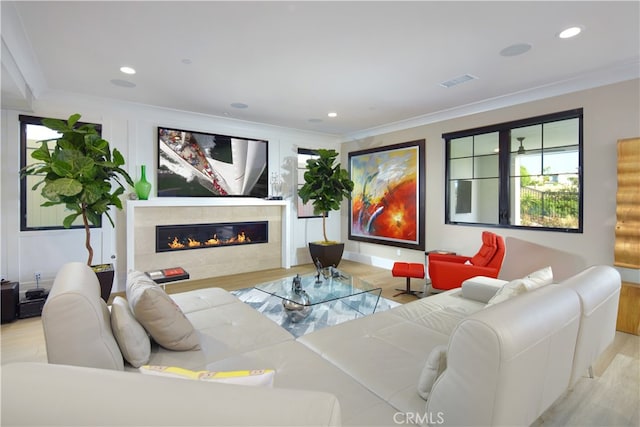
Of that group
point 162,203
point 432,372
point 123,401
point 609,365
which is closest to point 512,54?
point 609,365

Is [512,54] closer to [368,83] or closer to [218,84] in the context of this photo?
[368,83]

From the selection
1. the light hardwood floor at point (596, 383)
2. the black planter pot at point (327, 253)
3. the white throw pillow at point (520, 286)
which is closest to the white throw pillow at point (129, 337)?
the light hardwood floor at point (596, 383)

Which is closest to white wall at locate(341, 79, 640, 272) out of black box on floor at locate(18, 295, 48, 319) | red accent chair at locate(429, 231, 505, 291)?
red accent chair at locate(429, 231, 505, 291)

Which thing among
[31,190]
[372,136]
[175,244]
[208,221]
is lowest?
[175,244]

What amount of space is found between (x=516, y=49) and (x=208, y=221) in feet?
15.5

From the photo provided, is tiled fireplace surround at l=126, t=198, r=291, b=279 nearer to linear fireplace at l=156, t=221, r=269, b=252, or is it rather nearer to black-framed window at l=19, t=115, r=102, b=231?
linear fireplace at l=156, t=221, r=269, b=252

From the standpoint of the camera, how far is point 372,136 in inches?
255

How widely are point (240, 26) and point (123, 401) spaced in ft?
9.03

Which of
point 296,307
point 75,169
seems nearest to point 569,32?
point 296,307

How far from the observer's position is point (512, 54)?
3133 mm

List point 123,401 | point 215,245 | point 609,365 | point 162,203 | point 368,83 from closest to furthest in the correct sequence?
point 123,401 < point 609,365 < point 368,83 < point 162,203 < point 215,245

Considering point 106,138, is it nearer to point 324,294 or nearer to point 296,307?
point 296,307

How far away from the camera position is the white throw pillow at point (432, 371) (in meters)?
1.44

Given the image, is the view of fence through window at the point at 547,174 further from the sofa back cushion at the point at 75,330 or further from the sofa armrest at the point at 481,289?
the sofa back cushion at the point at 75,330
